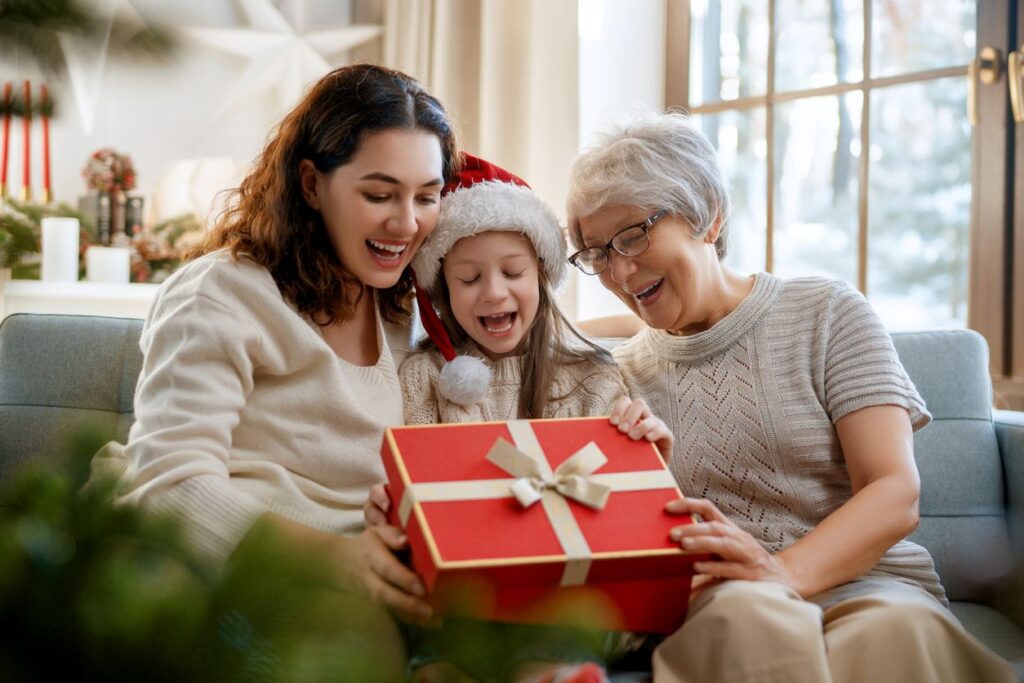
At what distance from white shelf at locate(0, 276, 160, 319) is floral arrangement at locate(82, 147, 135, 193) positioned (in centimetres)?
46

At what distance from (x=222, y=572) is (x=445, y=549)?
691mm

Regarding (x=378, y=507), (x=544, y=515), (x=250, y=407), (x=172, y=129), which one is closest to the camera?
(x=544, y=515)

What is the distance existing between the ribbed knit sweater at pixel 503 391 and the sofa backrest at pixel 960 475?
709mm

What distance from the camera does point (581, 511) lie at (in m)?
1.20

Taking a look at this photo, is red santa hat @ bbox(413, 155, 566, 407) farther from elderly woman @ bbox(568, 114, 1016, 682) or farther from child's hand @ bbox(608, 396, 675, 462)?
child's hand @ bbox(608, 396, 675, 462)

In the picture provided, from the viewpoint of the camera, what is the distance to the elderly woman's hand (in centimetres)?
119

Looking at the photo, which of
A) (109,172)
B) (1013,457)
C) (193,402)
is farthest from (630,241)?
(109,172)

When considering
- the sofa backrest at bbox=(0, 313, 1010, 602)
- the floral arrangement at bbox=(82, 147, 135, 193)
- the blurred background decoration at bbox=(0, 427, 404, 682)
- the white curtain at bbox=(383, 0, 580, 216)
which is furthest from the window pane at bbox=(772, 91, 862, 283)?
the blurred background decoration at bbox=(0, 427, 404, 682)

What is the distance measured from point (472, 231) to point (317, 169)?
275mm

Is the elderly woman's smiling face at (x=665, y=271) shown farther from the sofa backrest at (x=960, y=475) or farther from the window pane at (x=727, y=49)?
the window pane at (x=727, y=49)

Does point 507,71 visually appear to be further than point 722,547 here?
Yes

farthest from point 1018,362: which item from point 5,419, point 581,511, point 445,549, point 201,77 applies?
point 201,77

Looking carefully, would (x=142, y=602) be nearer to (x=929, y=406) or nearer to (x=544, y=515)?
(x=544, y=515)

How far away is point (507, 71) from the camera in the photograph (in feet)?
12.6
